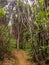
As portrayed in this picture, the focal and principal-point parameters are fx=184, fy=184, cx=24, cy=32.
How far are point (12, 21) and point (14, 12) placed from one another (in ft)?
6.47

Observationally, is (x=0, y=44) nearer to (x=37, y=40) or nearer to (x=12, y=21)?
(x=37, y=40)

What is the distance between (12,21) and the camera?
24.8 meters

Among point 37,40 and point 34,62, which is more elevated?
point 37,40

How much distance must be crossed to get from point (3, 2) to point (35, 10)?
11.2 metres

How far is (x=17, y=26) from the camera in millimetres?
23391

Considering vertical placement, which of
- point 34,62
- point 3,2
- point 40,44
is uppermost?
point 3,2

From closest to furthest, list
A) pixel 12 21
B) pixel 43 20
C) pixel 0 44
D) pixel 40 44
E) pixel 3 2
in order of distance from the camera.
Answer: pixel 43 20, pixel 0 44, pixel 40 44, pixel 3 2, pixel 12 21

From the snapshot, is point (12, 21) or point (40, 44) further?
point (12, 21)

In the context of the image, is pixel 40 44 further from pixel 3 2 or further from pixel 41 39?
pixel 3 2

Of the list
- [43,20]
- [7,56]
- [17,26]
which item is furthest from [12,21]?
[43,20]

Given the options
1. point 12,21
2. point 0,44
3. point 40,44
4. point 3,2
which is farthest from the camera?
point 12,21

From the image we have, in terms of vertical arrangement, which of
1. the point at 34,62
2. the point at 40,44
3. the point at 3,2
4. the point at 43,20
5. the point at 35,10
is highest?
the point at 3,2

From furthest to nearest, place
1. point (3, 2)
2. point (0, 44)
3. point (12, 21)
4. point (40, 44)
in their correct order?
point (12, 21), point (3, 2), point (40, 44), point (0, 44)

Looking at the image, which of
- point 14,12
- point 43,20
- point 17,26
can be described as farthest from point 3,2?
point 43,20
